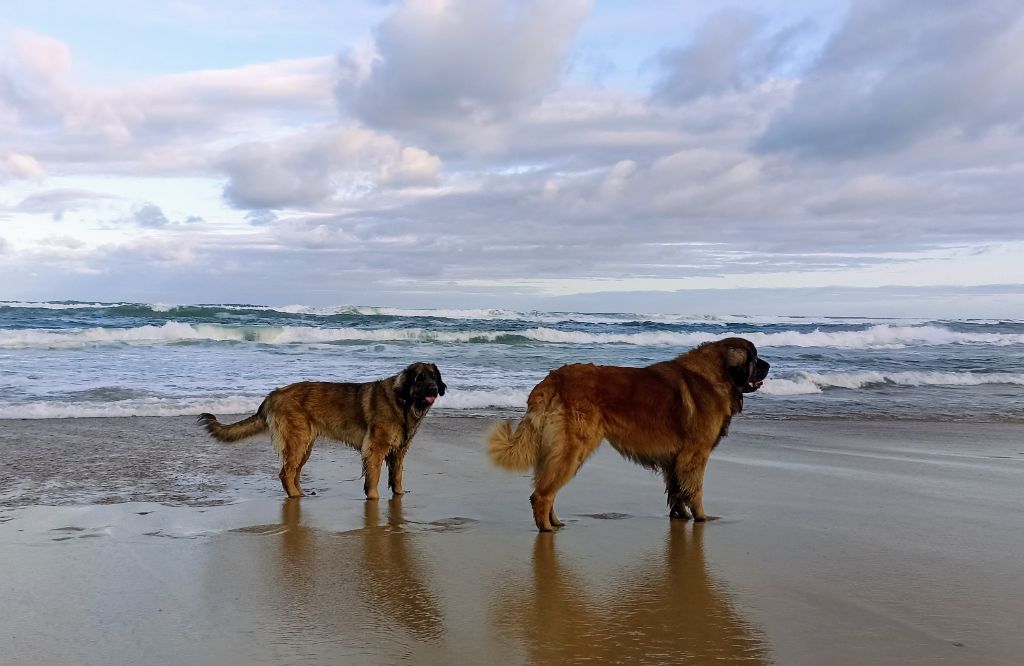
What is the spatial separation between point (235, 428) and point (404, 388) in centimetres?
160

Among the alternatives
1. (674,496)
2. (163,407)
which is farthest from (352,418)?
(163,407)

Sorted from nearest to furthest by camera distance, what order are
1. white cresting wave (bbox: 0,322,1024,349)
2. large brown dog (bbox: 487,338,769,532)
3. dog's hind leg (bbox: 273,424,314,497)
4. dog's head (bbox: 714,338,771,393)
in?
large brown dog (bbox: 487,338,769,532) < dog's head (bbox: 714,338,771,393) < dog's hind leg (bbox: 273,424,314,497) < white cresting wave (bbox: 0,322,1024,349)

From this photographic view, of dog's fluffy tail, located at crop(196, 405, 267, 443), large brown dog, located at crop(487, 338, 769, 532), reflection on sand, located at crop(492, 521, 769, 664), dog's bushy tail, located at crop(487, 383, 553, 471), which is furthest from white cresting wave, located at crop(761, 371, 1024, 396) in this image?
reflection on sand, located at crop(492, 521, 769, 664)

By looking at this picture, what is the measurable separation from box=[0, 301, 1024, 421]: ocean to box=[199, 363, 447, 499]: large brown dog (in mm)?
5020

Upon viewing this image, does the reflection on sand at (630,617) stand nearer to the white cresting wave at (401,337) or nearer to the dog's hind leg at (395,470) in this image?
the dog's hind leg at (395,470)

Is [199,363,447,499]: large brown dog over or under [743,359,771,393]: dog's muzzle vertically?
under

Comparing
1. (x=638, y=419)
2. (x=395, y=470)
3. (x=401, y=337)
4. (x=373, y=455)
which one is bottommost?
(x=395, y=470)

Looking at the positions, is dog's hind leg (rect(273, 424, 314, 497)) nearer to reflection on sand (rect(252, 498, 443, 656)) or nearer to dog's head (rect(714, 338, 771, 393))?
reflection on sand (rect(252, 498, 443, 656))

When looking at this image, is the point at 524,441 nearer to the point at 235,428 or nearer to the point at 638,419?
the point at 638,419

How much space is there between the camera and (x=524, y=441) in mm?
5707

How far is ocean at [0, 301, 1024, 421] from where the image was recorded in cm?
1332

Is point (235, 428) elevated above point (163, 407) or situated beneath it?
elevated above

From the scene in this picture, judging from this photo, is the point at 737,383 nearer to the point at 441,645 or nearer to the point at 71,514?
the point at 441,645

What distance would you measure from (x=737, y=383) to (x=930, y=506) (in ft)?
5.81
